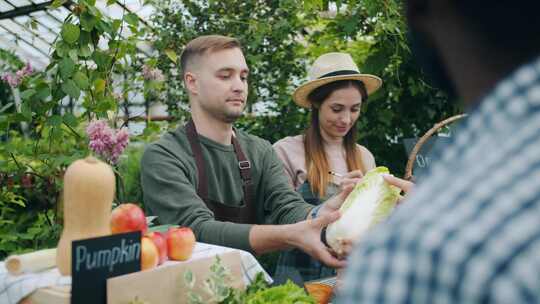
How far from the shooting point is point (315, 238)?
209cm

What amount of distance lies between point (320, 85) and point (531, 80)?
326cm

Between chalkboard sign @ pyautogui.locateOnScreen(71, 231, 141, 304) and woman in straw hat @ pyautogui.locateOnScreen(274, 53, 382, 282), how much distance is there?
191cm

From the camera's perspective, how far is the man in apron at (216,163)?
2.56 m

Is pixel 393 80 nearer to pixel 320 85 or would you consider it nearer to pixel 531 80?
pixel 320 85

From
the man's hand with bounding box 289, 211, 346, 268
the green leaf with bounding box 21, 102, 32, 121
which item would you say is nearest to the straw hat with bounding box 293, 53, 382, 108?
the green leaf with bounding box 21, 102, 32, 121

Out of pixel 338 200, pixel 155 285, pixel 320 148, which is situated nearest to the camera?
pixel 155 285

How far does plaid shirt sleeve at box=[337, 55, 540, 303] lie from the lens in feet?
1.46

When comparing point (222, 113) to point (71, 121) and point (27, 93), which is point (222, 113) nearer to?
point (71, 121)

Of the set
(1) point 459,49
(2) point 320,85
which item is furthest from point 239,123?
(1) point 459,49

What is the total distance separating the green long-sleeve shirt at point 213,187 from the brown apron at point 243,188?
0.08 ft

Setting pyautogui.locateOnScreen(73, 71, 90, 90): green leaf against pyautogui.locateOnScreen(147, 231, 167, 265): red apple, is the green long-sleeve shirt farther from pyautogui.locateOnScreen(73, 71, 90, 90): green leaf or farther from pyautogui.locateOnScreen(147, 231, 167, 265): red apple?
pyautogui.locateOnScreen(147, 231, 167, 265): red apple

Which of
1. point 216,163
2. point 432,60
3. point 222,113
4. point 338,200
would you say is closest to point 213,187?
point 216,163

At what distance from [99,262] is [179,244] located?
0.99ft

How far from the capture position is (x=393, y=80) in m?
4.89
